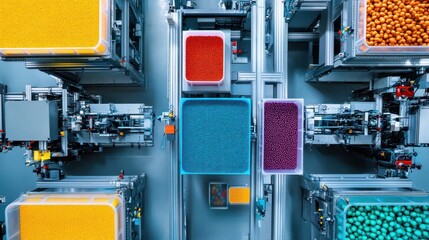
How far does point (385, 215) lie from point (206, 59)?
5.49 feet

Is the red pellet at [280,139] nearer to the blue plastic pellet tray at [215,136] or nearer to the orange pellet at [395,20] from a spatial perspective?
the blue plastic pellet tray at [215,136]

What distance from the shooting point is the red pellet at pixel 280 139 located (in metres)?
1.47

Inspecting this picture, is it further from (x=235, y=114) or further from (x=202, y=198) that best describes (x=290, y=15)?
(x=202, y=198)

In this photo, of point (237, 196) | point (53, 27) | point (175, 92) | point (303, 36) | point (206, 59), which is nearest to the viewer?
point (53, 27)

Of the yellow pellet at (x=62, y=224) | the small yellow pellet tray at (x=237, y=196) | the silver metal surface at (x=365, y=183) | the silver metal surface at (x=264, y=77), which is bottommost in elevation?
the small yellow pellet tray at (x=237, y=196)

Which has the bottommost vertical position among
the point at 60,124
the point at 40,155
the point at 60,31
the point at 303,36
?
the point at 40,155

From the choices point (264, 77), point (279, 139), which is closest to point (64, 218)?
point (279, 139)

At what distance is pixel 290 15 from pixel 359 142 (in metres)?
1.18

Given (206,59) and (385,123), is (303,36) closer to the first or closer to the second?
(385,123)

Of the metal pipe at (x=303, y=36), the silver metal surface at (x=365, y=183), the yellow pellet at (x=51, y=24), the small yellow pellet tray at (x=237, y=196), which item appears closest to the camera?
the yellow pellet at (x=51, y=24)

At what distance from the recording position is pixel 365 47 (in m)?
1.36

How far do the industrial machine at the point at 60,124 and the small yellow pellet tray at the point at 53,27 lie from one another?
1.26 ft

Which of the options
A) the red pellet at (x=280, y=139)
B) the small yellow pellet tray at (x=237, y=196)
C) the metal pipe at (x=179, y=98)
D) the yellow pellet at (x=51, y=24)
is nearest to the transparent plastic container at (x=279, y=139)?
the red pellet at (x=280, y=139)

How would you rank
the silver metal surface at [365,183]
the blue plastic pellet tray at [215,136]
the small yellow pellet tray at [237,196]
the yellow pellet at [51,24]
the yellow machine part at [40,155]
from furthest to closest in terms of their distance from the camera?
1. the small yellow pellet tray at [237,196]
2. the silver metal surface at [365,183]
3. the yellow machine part at [40,155]
4. the blue plastic pellet tray at [215,136]
5. the yellow pellet at [51,24]
